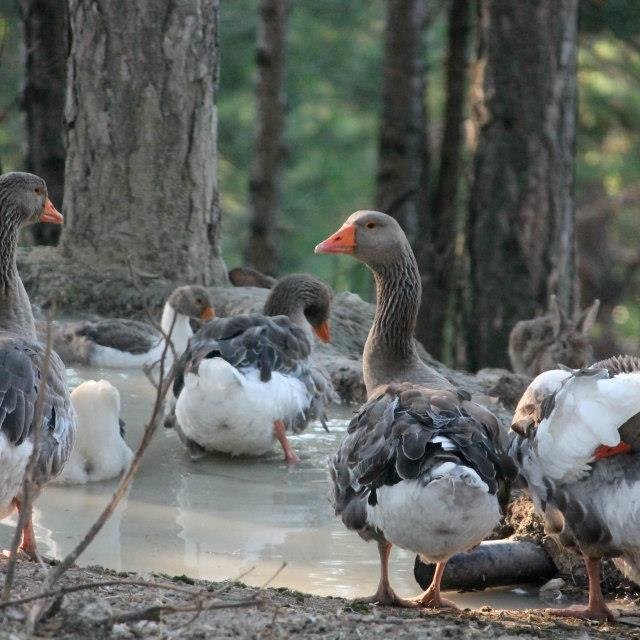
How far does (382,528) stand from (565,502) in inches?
35.0

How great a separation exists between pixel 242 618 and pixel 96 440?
9.43 feet

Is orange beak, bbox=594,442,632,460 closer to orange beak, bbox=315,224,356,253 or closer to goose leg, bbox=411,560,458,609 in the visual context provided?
goose leg, bbox=411,560,458,609

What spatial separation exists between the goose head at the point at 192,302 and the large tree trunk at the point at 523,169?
3.74 meters

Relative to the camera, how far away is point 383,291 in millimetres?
7250

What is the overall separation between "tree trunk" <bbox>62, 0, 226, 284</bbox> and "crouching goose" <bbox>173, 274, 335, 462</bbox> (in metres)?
3.78

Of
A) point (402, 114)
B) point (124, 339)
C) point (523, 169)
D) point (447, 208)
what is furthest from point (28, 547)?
point (447, 208)

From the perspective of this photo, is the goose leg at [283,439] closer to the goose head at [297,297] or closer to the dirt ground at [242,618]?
the goose head at [297,297]

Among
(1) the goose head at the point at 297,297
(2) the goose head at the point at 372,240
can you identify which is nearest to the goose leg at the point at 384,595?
(2) the goose head at the point at 372,240

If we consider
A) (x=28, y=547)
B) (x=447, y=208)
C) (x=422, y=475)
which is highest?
(x=447, y=208)

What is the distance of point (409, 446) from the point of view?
5082 millimetres

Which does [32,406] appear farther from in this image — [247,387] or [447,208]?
[447,208]

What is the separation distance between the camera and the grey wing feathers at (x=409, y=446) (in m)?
5.06

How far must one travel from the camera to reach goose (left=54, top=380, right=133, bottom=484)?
7359 millimetres

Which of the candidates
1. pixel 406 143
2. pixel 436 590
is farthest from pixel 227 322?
pixel 406 143
